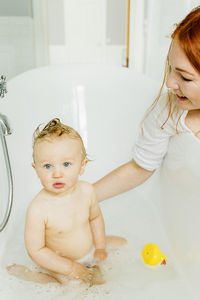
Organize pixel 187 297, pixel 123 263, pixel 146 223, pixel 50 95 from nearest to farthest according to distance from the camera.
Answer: pixel 187 297, pixel 123 263, pixel 146 223, pixel 50 95

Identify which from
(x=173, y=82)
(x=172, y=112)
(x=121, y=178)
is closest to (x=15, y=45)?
(x=121, y=178)

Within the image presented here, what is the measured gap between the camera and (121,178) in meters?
1.27

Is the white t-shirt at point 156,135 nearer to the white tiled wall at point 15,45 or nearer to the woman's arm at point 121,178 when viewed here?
the woman's arm at point 121,178

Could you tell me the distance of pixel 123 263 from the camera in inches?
44.5

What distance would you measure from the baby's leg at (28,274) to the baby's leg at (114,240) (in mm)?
239

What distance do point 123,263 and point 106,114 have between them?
731 millimetres

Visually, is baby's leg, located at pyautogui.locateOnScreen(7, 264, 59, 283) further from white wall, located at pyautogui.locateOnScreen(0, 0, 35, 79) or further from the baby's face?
white wall, located at pyautogui.locateOnScreen(0, 0, 35, 79)

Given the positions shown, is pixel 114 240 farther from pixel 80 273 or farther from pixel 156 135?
pixel 156 135

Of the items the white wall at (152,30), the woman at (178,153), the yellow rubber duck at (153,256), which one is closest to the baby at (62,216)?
the yellow rubber duck at (153,256)

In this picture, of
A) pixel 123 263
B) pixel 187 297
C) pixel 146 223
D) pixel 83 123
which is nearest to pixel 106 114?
pixel 83 123

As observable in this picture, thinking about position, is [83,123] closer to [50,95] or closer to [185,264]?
[50,95]

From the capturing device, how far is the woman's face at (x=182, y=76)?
0.83m

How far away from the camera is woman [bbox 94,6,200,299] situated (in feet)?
2.74

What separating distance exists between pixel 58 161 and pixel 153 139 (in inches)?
15.5
